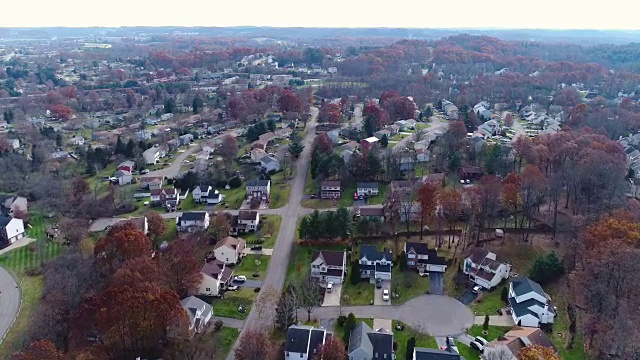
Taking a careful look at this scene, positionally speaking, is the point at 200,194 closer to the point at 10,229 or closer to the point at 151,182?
the point at 151,182

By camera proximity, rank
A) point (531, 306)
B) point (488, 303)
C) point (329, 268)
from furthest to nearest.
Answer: point (329, 268)
point (488, 303)
point (531, 306)

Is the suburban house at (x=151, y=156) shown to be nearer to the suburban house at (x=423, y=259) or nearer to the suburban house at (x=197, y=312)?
the suburban house at (x=197, y=312)

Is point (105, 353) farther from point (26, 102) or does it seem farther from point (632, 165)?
point (26, 102)

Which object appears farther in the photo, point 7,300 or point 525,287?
point 7,300

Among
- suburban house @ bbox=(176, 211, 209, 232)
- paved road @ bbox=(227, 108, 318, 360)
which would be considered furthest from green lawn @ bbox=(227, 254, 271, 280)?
suburban house @ bbox=(176, 211, 209, 232)

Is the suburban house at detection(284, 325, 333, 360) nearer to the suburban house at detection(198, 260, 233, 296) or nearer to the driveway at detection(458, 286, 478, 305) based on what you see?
the suburban house at detection(198, 260, 233, 296)

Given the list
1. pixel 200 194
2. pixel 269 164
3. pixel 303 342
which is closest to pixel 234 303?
pixel 303 342

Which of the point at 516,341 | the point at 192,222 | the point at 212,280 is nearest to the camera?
the point at 516,341
